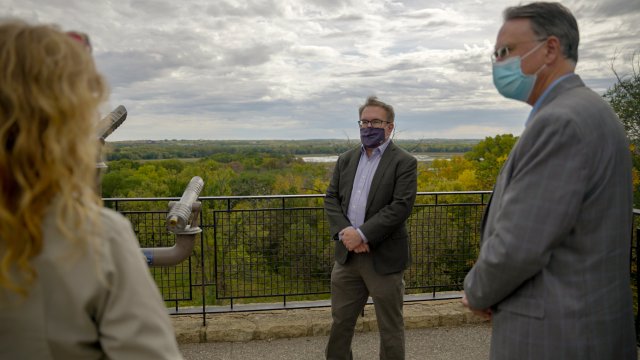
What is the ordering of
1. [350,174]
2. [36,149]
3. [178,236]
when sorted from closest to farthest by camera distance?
[36,149]
[178,236]
[350,174]

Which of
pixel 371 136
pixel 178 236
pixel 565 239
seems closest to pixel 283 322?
pixel 371 136

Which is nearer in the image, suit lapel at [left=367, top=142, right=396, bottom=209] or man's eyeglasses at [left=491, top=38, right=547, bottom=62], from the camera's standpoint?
man's eyeglasses at [left=491, top=38, right=547, bottom=62]

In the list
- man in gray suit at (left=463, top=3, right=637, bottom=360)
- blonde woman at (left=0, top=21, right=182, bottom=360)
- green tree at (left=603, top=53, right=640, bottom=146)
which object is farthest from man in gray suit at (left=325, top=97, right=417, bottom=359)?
green tree at (left=603, top=53, right=640, bottom=146)

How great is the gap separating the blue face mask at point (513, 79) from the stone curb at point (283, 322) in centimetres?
297

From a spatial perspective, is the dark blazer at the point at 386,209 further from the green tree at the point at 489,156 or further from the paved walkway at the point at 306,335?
the green tree at the point at 489,156

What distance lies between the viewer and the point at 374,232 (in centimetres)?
335

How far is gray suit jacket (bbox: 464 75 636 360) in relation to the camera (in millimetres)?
1664

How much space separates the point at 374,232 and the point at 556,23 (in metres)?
1.83

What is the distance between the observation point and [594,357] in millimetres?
1723

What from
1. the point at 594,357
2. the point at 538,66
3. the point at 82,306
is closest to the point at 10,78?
the point at 82,306

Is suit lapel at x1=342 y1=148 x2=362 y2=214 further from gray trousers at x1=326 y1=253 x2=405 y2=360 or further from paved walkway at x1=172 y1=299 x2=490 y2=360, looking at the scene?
paved walkway at x1=172 y1=299 x2=490 y2=360

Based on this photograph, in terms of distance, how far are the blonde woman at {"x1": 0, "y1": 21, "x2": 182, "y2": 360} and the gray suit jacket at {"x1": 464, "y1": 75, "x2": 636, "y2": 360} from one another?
1248 millimetres

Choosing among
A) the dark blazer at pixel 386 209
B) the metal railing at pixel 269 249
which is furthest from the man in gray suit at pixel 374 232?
the metal railing at pixel 269 249

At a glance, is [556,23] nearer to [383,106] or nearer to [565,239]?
[565,239]
